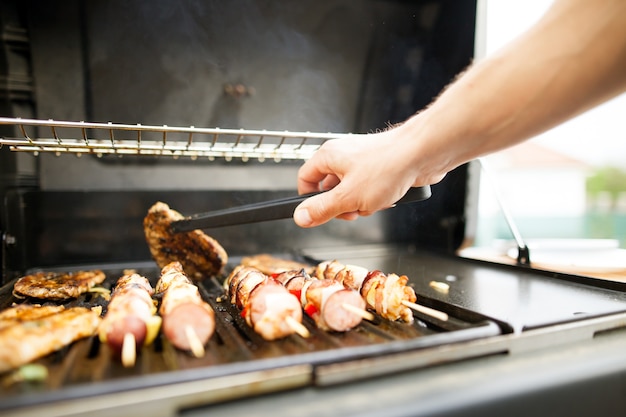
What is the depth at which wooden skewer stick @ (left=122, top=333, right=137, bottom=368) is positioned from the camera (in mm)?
1072

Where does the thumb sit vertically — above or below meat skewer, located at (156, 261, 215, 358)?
above

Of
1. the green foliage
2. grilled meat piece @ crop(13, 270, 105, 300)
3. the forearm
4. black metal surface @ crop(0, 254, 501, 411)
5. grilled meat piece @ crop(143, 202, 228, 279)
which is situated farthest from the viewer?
the green foliage

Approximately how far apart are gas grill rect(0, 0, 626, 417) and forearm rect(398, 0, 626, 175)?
585 millimetres

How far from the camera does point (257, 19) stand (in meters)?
2.48

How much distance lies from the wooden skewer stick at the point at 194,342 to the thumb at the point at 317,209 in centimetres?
56

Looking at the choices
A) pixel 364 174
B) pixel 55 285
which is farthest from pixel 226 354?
pixel 55 285

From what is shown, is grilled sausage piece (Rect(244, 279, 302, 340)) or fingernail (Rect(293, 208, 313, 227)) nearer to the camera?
grilled sausage piece (Rect(244, 279, 302, 340))

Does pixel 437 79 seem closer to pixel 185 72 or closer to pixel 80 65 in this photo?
pixel 185 72

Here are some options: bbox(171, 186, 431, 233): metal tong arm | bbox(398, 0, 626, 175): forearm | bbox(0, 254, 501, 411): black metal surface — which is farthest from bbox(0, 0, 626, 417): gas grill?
bbox(398, 0, 626, 175): forearm

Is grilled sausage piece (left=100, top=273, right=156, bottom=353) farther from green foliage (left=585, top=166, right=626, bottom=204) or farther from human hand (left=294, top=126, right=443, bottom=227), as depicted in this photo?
green foliage (left=585, top=166, right=626, bottom=204)

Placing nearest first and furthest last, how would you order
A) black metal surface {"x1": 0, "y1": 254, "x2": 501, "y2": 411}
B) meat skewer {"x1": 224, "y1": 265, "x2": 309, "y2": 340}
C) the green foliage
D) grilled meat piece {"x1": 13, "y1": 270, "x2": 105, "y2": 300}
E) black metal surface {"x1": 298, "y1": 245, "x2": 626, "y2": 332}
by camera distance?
black metal surface {"x1": 0, "y1": 254, "x2": 501, "y2": 411} < meat skewer {"x1": 224, "y1": 265, "x2": 309, "y2": 340} < black metal surface {"x1": 298, "y1": 245, "x2": 626, "y2": 332} < grilled meat piece {"x1": 13, "y1": 270, "x2": 105, "y2": 300} < the green foliage

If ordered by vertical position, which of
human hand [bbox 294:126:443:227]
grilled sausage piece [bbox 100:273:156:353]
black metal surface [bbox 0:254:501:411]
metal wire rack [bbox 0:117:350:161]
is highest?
metal wire rack [bbox 0:117:350:161]

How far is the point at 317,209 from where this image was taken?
5.02 feet

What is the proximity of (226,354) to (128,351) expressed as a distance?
0.84ft
